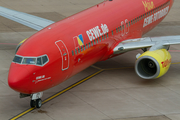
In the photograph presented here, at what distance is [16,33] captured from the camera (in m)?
32.0

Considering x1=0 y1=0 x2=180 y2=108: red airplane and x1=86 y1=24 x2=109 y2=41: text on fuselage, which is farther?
x1=86 y1=24 x2=109 y2=41: text on fuselage

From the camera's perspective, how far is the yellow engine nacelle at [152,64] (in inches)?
822

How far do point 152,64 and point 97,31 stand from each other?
14.1ft

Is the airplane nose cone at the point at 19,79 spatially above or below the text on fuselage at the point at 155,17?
below

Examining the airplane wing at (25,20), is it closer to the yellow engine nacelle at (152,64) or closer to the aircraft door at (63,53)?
the aircraft door at (63,53)

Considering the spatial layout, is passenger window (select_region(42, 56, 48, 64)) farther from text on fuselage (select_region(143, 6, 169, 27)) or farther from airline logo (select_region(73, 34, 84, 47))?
text on fuselage (select_region(143, 6, 169, 27))

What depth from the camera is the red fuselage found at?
16.7 meters

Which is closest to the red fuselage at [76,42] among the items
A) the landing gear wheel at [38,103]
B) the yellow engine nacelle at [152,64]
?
the landing gear wheel at [38,103]

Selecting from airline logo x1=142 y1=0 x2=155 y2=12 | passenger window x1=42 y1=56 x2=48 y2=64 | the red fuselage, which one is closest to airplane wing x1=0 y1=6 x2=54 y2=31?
the red fuselage

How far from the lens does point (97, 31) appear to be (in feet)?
68.9

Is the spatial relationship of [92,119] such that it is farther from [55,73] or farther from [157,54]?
[157,54]

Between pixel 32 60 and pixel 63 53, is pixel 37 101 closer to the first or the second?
pixel 32 60

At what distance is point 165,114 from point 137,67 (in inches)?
164

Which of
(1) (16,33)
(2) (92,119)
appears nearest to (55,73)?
(2) (92,119)
